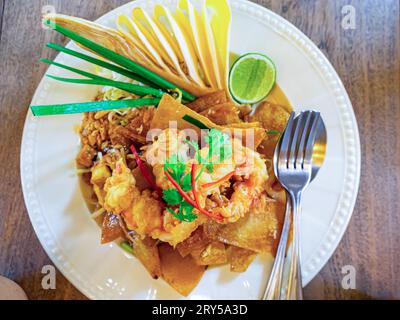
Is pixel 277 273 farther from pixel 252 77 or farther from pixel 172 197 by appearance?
pixel 252 77

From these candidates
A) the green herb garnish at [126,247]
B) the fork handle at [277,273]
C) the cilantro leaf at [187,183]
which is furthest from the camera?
the green herb garnish at [126,247]

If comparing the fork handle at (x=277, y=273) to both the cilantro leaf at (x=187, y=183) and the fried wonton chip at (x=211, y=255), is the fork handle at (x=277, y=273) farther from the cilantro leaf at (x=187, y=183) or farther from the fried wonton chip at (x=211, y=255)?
the cilantro leaf at (x=187, y=183)

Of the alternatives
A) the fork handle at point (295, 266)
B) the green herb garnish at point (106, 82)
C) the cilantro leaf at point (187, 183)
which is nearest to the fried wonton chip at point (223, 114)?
the green herb garnish at point (106, 82)

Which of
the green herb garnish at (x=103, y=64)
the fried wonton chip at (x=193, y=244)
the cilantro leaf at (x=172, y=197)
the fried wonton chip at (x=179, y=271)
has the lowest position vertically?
the fried wonton chip at (x=179, y=271)

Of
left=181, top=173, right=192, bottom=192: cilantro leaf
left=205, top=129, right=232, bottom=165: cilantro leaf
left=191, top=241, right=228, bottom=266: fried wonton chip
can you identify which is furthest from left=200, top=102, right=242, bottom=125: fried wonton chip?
left=191, top=241, right=228, bottom=266: fried wonton chip

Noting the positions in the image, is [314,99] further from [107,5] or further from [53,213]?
[53,213]

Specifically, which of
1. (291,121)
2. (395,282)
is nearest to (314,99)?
(291,121)

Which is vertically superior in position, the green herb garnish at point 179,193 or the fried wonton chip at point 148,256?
the green herb garnish at point 179,193
